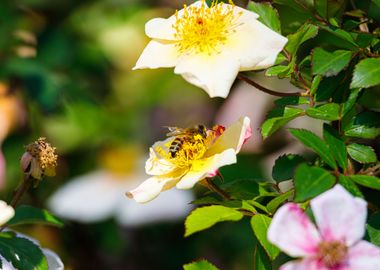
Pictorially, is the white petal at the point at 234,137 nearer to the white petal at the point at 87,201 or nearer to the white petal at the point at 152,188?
the white petal at the point at 152,188

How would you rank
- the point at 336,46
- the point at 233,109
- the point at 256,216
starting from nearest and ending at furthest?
the point at 256,216, the point at 336,46, the point at 233,109

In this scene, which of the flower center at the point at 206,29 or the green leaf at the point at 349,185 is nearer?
the green leaf at the point at 349,185

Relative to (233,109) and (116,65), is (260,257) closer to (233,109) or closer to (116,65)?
(233,109)

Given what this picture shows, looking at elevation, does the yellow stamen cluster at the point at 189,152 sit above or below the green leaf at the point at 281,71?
below

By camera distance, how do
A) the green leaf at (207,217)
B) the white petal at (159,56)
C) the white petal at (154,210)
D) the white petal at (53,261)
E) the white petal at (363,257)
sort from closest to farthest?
the white petal at (363,257) → the green leaf at (207,217) → the white petal at (159,56) → the white petal at (53,261) → the white petal at (154,210)

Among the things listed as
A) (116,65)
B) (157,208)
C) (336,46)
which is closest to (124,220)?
(157,208)

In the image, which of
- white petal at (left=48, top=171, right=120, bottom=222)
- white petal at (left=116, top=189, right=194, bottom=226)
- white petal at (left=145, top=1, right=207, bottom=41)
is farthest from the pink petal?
white petal at (left=48, top=171, right=120, bottom=222)

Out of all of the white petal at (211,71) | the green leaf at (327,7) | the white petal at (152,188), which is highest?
the green leaf at (327,7)

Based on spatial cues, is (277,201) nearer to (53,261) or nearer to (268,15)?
(268,15)

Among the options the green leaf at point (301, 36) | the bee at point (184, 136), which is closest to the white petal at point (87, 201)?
the bee at point (184, 136)
